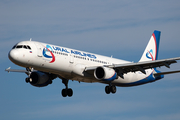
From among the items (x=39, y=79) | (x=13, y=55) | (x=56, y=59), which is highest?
(x=56, y=59)

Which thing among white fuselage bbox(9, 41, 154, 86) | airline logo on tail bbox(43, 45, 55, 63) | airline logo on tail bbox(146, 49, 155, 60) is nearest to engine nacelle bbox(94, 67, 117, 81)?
white fuselage bbox(9, 41, 154, 86)

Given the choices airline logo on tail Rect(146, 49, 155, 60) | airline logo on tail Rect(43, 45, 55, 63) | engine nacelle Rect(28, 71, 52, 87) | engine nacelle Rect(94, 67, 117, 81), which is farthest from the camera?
airline logo on tail Rect(146, 49, 155, 60)

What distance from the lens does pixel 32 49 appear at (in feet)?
140

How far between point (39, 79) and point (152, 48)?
23336mm

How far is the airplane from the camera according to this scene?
140ft

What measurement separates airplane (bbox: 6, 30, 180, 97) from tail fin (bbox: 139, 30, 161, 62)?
5487 millimetres

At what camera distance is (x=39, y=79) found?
50.3m

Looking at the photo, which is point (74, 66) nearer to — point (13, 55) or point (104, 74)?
point (104, 74)

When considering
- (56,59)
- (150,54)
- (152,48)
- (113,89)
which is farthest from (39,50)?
(152,48)

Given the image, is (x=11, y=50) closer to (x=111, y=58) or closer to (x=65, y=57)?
(x=65, y=57)

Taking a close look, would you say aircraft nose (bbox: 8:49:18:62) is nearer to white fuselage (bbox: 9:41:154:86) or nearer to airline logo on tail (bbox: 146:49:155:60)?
Result: white fuselage (bbox: 9:41:154:86)

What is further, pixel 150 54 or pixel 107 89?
pixel 150 54

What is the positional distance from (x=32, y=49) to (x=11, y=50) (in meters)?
2.43

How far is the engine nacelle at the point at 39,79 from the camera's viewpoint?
165 ft
